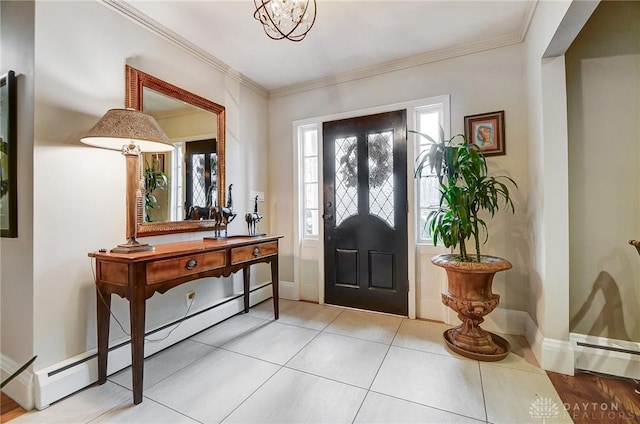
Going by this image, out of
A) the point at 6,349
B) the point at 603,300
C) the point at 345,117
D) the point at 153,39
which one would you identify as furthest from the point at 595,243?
the point at 6,349

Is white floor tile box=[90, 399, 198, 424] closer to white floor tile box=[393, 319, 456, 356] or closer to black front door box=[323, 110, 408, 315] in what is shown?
white floor tile box=[393, 319, 456, 356]

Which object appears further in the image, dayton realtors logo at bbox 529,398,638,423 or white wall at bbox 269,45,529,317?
white wall at bbox 269,45,529,317

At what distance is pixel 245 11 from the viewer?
6.78ft

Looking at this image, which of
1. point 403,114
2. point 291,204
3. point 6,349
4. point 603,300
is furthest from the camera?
point 291,204

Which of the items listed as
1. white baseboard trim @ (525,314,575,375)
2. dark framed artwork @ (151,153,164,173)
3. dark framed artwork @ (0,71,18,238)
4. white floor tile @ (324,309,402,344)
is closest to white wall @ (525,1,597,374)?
white baseboard trim @ (525,314,575,375)

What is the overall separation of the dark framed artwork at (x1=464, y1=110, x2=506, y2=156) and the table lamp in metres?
2.39

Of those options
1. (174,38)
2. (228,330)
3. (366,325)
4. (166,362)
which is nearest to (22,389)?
(166,362)

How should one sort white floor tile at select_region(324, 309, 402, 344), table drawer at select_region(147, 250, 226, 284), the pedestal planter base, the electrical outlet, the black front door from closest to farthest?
1. table drawer at select_region(147, 250, 226, 284)
2. the pedestal planter base
3. white floor tile at select_region(324, 309, 402, 344)
4. the black front door
5. the electrical outlet

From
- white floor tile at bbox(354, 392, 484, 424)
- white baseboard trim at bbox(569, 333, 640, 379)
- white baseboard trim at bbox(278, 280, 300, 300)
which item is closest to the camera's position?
A: white floor tile at bbox(354, 392, 484, 424)

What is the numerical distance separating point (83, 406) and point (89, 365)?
0.81 ft

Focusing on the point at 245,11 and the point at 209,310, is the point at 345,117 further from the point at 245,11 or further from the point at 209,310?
the point at 209,310

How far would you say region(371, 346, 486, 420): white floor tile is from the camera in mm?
1565

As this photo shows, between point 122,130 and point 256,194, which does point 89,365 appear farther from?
point 256,194

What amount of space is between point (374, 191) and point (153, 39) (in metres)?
2.25
